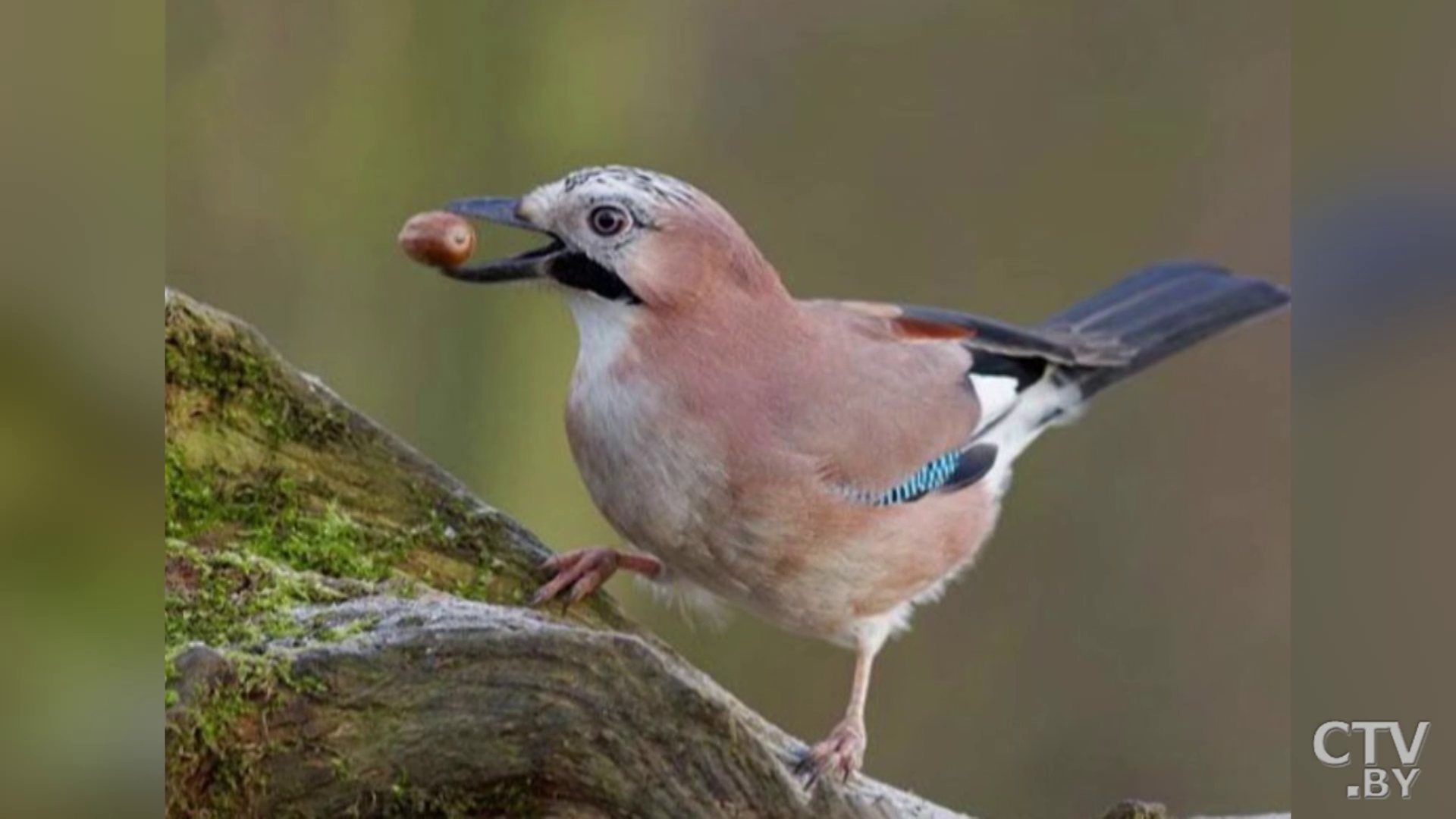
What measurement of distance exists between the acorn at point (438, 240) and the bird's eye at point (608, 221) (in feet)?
0.54

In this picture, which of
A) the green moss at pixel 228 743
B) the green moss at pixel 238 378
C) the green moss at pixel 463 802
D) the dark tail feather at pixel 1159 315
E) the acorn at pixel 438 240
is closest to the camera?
the green moss at pixel 228 743

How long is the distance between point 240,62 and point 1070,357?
2012mm

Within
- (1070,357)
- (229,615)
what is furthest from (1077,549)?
(229,615)

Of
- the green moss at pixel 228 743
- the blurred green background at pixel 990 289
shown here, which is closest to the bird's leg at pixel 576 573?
the green moss at pixel 228 743

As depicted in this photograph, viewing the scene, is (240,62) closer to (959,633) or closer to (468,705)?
(959,633)

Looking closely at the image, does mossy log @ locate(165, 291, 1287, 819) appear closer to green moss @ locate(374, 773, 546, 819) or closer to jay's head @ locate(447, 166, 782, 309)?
green moss @ locate(374, 773, 546, 819)

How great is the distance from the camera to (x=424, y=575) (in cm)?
217

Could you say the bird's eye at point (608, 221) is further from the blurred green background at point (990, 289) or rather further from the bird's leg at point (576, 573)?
the blurred green background at point (990, 289)

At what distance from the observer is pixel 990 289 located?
5078 millimetres

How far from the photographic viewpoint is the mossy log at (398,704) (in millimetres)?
1591

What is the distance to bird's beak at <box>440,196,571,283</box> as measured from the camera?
247 cm

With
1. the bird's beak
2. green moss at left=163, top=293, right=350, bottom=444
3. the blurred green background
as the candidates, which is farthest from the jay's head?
the blurred green background

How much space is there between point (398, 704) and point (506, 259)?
948mm

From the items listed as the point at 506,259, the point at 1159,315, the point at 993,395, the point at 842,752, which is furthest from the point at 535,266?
the point at 1159,315
